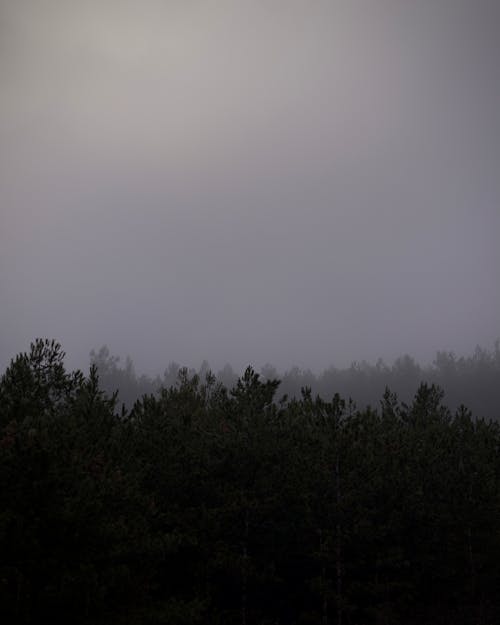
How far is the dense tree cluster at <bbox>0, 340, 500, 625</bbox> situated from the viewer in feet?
36.2

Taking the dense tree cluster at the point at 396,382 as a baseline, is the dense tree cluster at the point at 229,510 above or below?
below

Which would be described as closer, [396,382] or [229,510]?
[229,510]

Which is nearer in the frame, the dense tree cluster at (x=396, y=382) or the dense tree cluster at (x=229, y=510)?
the dense tree cluster at (x=229, y=510)

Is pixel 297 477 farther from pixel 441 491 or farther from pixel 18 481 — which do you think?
pixel 18 481

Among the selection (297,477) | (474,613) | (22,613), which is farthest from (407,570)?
(22,613)

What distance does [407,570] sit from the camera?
21516mm

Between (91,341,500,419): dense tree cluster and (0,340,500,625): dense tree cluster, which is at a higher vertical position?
(91,341,500,419): dense tree cluster

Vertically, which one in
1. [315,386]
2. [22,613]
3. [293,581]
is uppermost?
[315,386]

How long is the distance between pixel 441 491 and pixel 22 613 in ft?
57.2

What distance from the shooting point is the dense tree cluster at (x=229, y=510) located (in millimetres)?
11039

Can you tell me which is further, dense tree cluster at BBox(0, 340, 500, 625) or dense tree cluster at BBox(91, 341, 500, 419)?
dense tree cluster at BBox(91, 341, 500, 419)

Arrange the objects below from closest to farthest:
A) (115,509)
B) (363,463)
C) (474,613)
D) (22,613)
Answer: (22,613)
(115,509)
(363,463)
(474,613)

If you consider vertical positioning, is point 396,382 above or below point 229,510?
above

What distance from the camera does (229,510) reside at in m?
17.4
